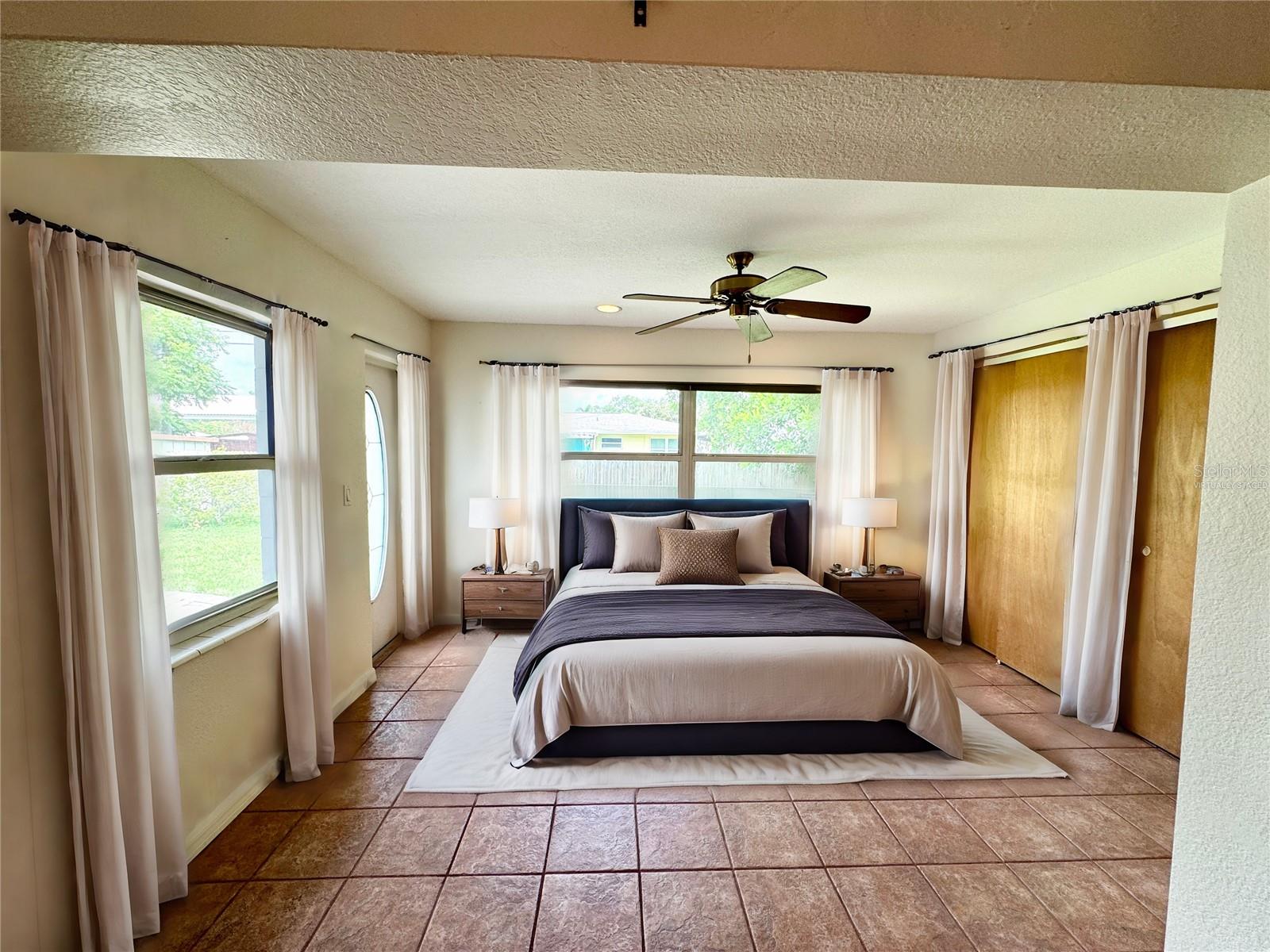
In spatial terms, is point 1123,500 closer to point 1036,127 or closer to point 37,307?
point 1036,127

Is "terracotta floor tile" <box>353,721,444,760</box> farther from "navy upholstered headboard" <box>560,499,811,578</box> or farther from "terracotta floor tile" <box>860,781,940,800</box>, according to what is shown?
"terracotta floor tile" <box>860,781,940,800</box>

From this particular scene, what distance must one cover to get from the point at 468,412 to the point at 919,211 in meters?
3.44

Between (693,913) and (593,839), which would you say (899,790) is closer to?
(693,913)

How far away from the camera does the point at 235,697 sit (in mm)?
2188

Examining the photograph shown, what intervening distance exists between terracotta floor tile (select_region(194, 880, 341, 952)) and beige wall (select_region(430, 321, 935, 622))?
2.79 m

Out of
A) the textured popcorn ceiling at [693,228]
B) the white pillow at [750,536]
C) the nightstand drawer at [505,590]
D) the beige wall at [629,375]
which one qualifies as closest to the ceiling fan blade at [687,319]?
the textured popcorn ceiling at [693,228]

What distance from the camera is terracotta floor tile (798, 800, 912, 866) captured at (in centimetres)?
201

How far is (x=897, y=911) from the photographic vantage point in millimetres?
1787

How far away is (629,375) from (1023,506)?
9.81 ft

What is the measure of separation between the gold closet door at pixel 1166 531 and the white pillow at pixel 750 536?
2.05 metres

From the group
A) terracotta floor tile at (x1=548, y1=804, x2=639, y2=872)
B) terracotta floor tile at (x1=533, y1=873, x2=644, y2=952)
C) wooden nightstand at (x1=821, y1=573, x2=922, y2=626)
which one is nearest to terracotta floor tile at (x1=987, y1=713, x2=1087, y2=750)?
wooden nightstand at (x1=821, y1=573, x2=922, y2=626)

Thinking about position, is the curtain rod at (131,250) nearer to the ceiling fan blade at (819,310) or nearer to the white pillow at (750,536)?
the ceiling fan blade at (819,310)

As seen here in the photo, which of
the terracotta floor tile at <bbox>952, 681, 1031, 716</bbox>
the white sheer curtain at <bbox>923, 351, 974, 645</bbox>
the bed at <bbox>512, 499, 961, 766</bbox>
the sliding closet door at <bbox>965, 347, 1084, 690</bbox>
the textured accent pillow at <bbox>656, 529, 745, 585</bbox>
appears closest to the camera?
the bed at <bbox>512, 499, 961, 766</bbox>

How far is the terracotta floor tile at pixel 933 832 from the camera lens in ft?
6.65
